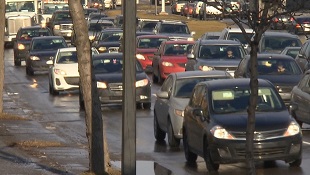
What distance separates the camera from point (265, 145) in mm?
16656

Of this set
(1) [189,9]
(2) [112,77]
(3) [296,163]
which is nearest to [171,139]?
(3) [296,163]

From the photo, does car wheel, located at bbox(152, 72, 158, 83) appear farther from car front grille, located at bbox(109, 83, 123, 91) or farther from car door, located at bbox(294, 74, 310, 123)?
car door, located at bbox(294, 74, 310, 123)

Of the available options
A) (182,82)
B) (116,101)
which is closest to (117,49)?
(116,101)

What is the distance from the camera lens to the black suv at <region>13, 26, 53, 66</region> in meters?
50.0

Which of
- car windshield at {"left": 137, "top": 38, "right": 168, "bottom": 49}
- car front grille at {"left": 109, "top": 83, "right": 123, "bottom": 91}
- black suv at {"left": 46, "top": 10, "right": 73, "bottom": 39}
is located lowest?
black suv at {"left": 46, "top": 10, "right": 73, "bottom": 39}

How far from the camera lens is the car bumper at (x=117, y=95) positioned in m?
29.0

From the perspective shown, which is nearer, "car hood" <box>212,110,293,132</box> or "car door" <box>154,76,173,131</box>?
"car hood" <box>212,110,293,132</box>

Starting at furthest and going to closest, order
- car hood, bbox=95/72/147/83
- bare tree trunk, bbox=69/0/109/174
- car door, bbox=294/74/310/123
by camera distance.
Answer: car hood, bbox=95/72/147/83, car door, bbox=294/74/310/123, bare tree trunk, bbox=69/0/109/174

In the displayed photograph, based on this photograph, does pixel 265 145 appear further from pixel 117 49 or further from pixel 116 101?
pixel 117 49

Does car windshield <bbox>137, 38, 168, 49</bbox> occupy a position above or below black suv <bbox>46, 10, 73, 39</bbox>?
above

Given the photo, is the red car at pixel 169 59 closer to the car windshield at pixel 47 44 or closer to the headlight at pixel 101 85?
the car windshield at pixel 47 44

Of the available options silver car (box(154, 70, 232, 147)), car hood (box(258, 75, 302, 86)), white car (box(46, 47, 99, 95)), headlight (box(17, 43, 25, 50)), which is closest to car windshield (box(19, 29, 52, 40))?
headlight (box(17, 43, 25, 50))

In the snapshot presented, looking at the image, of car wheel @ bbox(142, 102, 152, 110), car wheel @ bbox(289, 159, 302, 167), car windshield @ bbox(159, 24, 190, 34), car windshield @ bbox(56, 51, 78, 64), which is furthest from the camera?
car windshield @ bbox(159, 24, 190, 34)

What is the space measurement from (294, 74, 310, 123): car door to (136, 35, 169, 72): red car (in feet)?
57.2
